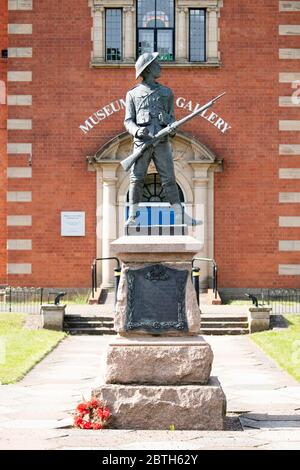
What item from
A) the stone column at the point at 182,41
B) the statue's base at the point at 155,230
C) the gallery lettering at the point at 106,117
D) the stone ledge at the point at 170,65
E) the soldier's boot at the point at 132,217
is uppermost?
the stone column at the point at 182,41

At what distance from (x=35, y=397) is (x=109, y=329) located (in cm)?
890

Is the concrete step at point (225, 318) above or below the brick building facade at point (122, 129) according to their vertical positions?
below

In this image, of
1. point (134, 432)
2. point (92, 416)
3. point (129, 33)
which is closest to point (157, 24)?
point (129, 33)

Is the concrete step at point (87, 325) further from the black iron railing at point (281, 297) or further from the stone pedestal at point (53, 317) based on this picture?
the black iron railing at point (281, 297)

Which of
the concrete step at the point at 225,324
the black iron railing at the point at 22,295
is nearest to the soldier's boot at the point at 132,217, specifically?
the concrete step at the point at 225,324

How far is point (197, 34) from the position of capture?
25.4 m

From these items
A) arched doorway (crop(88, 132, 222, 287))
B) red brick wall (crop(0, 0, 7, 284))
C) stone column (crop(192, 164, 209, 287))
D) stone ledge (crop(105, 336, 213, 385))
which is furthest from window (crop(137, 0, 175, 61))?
stone ledge (crop(105, 336, 213, 385))

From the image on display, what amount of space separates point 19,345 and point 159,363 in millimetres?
7830

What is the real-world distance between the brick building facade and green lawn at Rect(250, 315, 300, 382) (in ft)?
15.5

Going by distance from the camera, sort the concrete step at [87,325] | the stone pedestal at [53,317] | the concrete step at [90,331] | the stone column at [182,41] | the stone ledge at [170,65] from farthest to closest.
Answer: the stone column at [182,41]
the stone ledge at [170,65]
the concrete step at [87,325]
the concrete step at [90,331]
the stone pedestal at [53,317]

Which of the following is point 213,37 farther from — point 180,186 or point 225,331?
point 225,331

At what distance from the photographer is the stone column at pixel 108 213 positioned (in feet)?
81.0

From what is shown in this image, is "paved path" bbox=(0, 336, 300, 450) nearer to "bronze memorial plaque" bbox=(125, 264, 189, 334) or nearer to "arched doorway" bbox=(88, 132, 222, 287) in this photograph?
"bronze memorial plaque" bbox=(125, 264, 189, 334)

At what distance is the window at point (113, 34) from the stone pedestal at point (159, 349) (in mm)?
16471
